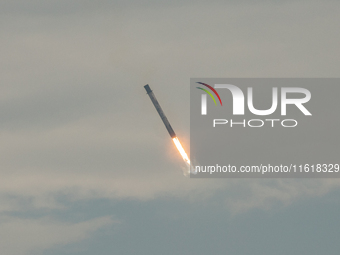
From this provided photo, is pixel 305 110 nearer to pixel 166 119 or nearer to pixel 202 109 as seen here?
pixel 202 109

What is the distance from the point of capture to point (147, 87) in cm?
17950

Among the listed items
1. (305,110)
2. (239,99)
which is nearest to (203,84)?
(239,99)

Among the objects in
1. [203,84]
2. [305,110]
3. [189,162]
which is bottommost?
[189,162]

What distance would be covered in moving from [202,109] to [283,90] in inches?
993

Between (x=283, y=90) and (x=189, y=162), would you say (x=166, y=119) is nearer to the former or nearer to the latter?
(x=189, y=162)

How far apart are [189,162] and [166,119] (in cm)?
1810

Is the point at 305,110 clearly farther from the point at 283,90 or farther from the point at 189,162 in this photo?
the point at 189,162

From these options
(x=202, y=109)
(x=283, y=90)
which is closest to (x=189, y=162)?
(x=202, y=109)

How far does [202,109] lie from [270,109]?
20.0 metres

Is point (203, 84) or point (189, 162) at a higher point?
point (203, 84)

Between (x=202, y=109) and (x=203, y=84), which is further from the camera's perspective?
(x=203, y=84)

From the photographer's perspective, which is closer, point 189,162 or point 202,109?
point 202,109

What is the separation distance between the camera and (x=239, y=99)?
594 ft

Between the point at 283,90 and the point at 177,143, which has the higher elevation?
the point at 283,90
